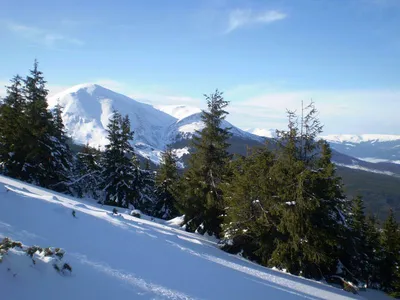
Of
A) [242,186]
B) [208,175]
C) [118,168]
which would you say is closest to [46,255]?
[242,186]

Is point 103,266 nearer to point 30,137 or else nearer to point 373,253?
point 30,137

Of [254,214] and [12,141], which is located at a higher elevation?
[12,141]

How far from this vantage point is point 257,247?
660 inches

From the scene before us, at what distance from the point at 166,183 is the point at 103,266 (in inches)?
1077

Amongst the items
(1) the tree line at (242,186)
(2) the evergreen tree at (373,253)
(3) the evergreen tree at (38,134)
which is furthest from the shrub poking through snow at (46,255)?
(2) the evergreen tree at (373,253)

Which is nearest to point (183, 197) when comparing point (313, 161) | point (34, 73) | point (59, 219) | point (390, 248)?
point (313, 161)

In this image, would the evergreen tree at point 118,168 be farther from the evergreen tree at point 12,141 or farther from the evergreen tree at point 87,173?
the evergreen tree at point 12,141

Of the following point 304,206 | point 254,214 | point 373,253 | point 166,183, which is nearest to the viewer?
point 304,206

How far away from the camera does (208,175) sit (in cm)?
2166

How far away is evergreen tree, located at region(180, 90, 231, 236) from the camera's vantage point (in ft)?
68.6

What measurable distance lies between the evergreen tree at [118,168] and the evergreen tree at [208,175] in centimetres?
954

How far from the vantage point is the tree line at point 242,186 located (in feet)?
48.3

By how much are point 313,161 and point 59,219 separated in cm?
1286

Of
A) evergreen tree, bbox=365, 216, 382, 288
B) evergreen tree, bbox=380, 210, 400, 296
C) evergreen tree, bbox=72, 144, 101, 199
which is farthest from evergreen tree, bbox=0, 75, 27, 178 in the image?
evergreen tree, bbox=380, 210, 400, 296
